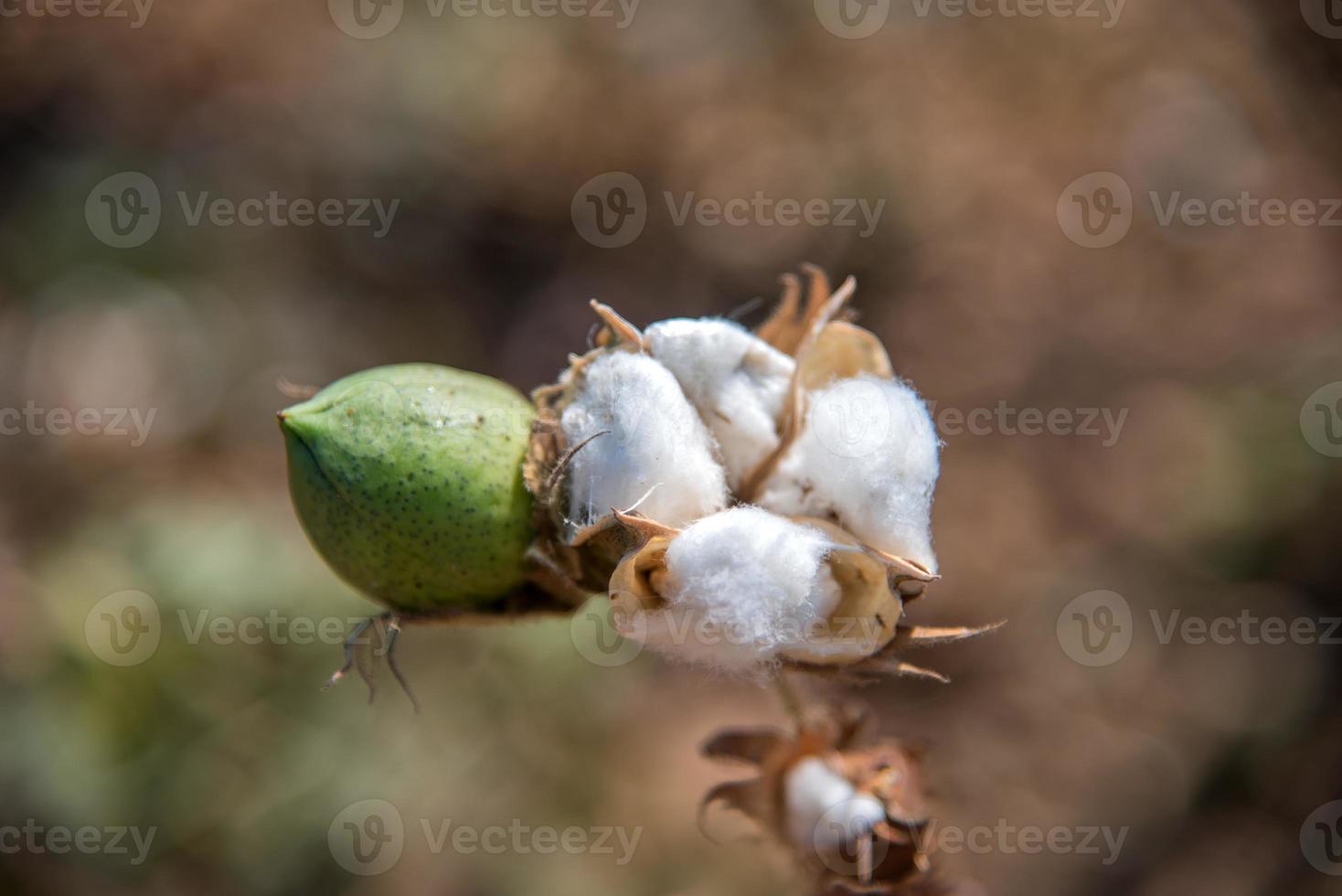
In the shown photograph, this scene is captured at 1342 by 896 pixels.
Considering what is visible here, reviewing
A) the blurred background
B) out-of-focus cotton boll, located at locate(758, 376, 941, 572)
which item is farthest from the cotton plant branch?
the blurred background

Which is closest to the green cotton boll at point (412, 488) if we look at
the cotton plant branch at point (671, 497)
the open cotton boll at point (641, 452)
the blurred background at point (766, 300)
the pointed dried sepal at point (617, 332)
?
the cotton plant branch at point (671, 497)

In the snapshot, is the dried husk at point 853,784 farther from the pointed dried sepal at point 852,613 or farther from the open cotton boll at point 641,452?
the open cotton boll at point 641,452

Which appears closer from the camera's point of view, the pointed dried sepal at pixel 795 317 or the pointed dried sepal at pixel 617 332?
the pointed dried sepal at pixel 617 332

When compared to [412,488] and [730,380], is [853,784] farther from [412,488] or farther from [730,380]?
[412,488]

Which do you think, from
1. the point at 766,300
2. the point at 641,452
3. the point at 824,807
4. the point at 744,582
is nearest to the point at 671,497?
the point at 641,452

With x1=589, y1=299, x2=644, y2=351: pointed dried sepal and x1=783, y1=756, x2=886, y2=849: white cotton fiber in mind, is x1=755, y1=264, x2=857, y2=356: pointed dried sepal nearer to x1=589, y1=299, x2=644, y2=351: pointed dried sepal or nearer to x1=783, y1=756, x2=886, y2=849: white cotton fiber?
x1=589, y1=299, x2=644, y2=351: pointed dried sepal

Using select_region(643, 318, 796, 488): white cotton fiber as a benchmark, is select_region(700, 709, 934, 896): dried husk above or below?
below
